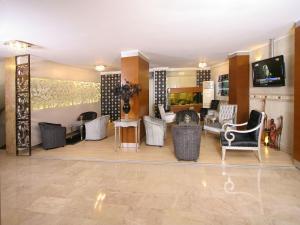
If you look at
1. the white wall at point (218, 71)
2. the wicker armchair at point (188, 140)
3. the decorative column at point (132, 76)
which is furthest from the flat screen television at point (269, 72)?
the decorative column at point (132, 76)

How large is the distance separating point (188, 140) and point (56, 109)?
15.9 feet

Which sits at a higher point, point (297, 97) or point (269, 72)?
point (269, 72)

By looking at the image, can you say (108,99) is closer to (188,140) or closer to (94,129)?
(94,129)

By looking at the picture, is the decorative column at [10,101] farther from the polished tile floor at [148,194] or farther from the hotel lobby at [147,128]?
the polished tile floor at [148,194]

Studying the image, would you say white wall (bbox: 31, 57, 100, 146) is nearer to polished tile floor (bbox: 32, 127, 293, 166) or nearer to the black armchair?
the black armchair

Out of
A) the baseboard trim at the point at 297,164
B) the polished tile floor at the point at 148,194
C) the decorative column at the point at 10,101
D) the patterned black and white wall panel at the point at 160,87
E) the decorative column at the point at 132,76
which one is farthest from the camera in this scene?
the patterned black and white wall panel at the point at 160,87

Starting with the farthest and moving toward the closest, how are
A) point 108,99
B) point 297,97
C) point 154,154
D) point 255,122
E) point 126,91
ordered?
point 108,99, point 126,91, point 154,154, point 255,122, point 297,97

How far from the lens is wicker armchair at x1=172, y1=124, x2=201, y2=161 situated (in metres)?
4.59

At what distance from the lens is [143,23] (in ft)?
12.1

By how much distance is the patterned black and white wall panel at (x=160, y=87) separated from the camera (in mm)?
10500

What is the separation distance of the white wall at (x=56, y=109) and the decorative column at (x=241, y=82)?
5.68 metres

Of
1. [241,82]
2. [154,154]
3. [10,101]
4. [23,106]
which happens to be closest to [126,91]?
[154,154]

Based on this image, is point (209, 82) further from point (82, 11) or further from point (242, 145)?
point (82, 11)

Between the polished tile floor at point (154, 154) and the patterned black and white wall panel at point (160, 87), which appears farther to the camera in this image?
the patterned black and white wall panel at point (160, 87)
